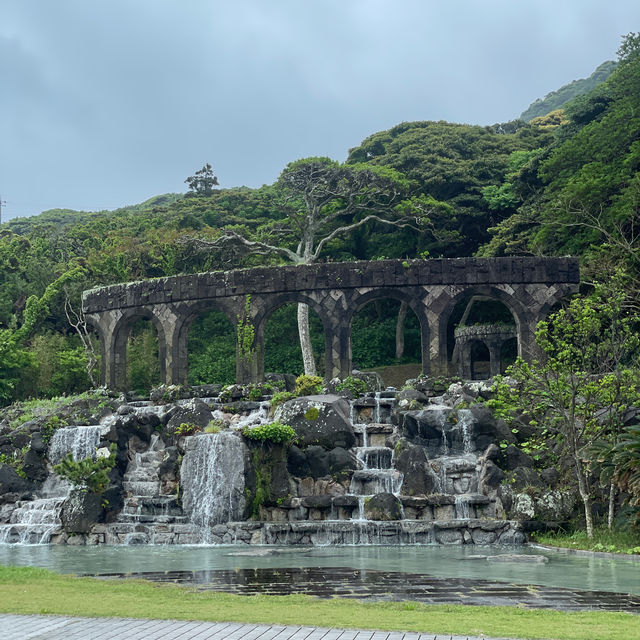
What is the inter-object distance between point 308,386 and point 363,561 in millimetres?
12451

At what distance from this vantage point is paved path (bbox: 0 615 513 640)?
7.99 metres

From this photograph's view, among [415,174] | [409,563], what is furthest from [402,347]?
[409,563]

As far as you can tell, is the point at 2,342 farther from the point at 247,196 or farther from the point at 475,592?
the point at 475,592

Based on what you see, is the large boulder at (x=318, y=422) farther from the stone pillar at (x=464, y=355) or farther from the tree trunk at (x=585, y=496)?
the stone pillar at (x=464, y=355)

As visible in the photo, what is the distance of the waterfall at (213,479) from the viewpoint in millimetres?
22094

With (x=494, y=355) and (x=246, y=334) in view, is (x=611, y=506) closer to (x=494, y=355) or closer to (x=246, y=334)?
(x=246, y=334)

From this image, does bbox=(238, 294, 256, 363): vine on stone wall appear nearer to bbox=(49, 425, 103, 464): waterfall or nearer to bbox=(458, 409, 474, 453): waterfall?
bbox=(49, 425, 103, 464): waterfall

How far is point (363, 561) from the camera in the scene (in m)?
16.0

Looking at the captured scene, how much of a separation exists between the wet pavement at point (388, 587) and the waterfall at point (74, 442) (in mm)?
12560

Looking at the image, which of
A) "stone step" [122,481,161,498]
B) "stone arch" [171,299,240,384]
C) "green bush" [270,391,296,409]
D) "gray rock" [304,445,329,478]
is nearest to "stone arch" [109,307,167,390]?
"stone arch" [171,299,240,384]

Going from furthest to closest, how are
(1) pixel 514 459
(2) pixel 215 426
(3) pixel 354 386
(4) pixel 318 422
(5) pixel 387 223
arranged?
(5) pixel 387 223 → (3) pixel 354 386 → (2) pixel 215 426 → (4) pixel 318 422 → (1) pixel 514 459

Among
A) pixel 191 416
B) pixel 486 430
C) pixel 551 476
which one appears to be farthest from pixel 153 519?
pixel 551 476

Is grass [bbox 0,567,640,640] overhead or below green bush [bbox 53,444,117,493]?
below

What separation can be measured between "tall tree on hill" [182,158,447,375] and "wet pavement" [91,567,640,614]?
2746 cm
